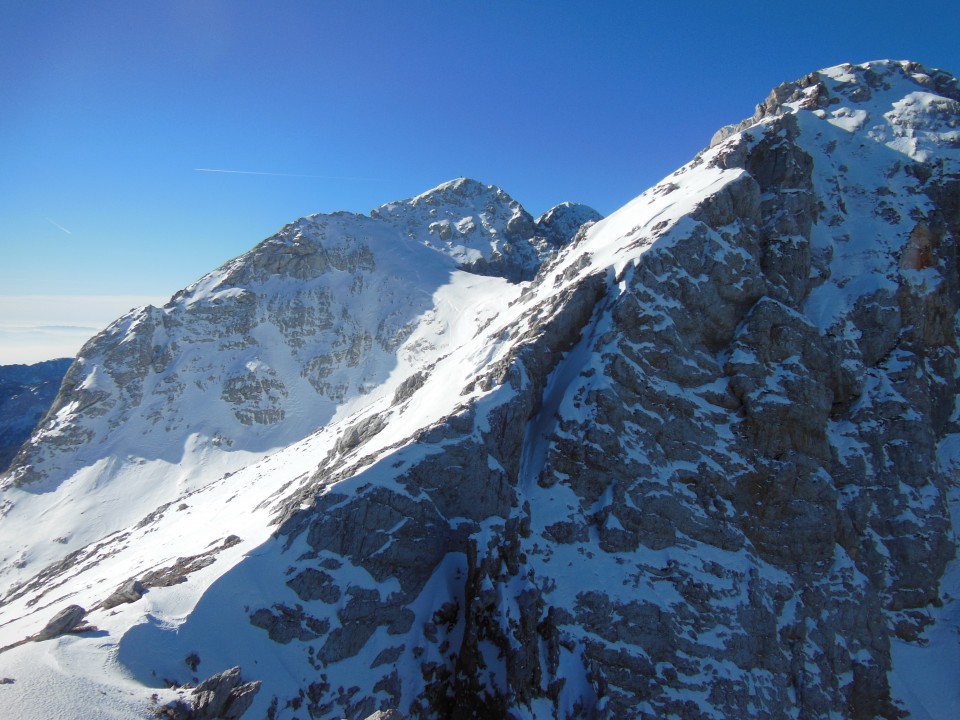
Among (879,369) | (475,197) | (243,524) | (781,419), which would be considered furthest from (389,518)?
(475,197)

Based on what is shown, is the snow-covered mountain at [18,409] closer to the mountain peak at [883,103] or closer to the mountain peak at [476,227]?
the mountain peak at [476,227]

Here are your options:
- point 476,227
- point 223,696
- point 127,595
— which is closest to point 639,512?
point 223,696

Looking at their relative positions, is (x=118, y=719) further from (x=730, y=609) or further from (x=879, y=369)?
(x=879, y=369)

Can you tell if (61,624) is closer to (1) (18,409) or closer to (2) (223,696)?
(2) (223,696)

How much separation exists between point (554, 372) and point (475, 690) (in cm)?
2015

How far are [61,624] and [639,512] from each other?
94.6ft

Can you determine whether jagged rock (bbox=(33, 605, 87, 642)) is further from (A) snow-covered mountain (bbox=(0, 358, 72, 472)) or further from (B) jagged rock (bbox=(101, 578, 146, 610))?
(A) snow-covered mountain (bbox=(0, 358, 72, 472))

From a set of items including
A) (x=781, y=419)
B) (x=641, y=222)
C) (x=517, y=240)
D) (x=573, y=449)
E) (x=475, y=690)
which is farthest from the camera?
(x=517, y=240)

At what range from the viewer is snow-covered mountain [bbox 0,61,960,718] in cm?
2881

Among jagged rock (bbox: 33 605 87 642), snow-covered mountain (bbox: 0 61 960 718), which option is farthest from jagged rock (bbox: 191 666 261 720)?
jagged rock (bbox: 33 605 87 642)

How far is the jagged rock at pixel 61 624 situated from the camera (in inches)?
1026

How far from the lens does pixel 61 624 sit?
86.3 ft

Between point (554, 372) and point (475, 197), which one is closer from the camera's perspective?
point (554, 372)

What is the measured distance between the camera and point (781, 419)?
3834cm
